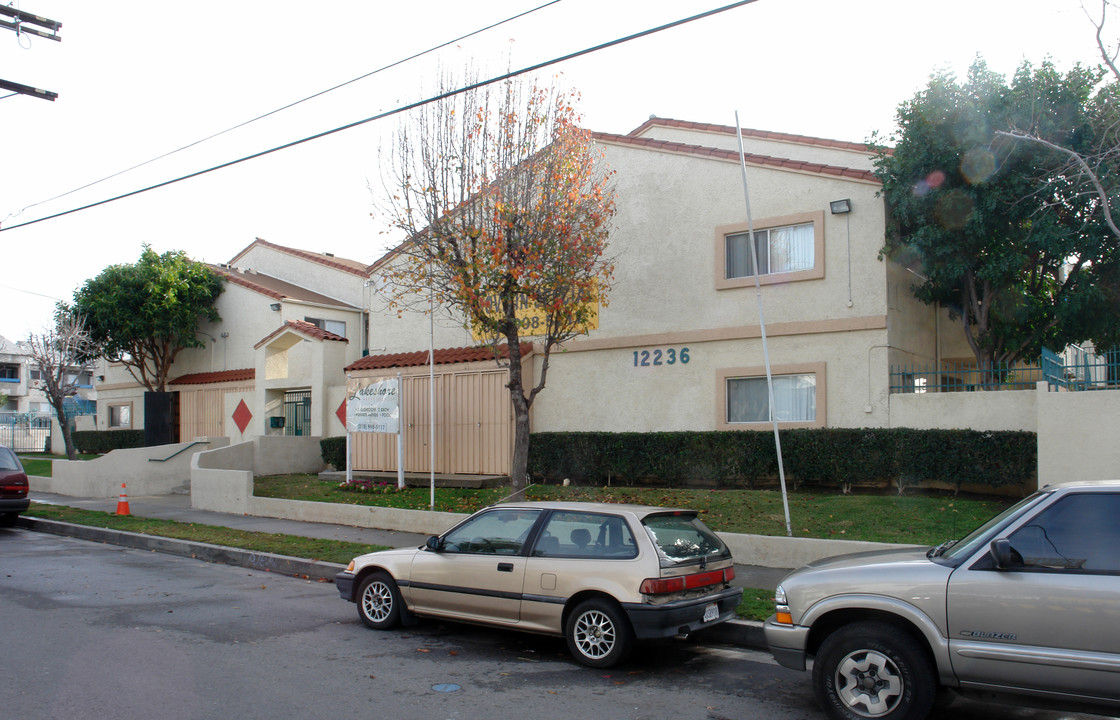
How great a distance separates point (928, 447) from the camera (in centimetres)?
1330

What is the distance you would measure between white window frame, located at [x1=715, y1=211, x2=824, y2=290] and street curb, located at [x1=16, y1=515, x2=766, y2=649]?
27.8 ft

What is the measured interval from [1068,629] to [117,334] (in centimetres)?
3002

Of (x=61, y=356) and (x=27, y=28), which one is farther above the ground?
(x=27, y=28)

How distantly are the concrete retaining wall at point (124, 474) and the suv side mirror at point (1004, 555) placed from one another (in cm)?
1950

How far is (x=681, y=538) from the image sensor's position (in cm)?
747

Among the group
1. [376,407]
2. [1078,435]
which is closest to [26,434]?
[376,407]

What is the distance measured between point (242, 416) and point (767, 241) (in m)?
16.6

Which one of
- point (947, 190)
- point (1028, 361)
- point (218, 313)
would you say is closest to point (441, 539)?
point (947, 190)

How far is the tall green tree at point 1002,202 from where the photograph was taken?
43.6 feet

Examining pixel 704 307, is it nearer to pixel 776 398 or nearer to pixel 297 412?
pixel 776 398

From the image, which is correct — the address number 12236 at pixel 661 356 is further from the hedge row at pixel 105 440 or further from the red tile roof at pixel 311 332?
the hedge row at pixel 105 440

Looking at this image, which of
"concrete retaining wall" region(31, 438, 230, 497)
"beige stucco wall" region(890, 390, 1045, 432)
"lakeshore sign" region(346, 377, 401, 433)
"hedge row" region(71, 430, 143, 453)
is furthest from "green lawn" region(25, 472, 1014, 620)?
"hedge row" region(71, 430, 143, 453)

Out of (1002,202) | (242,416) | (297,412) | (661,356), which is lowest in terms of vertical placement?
(242,416)

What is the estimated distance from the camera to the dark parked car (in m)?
15.5
